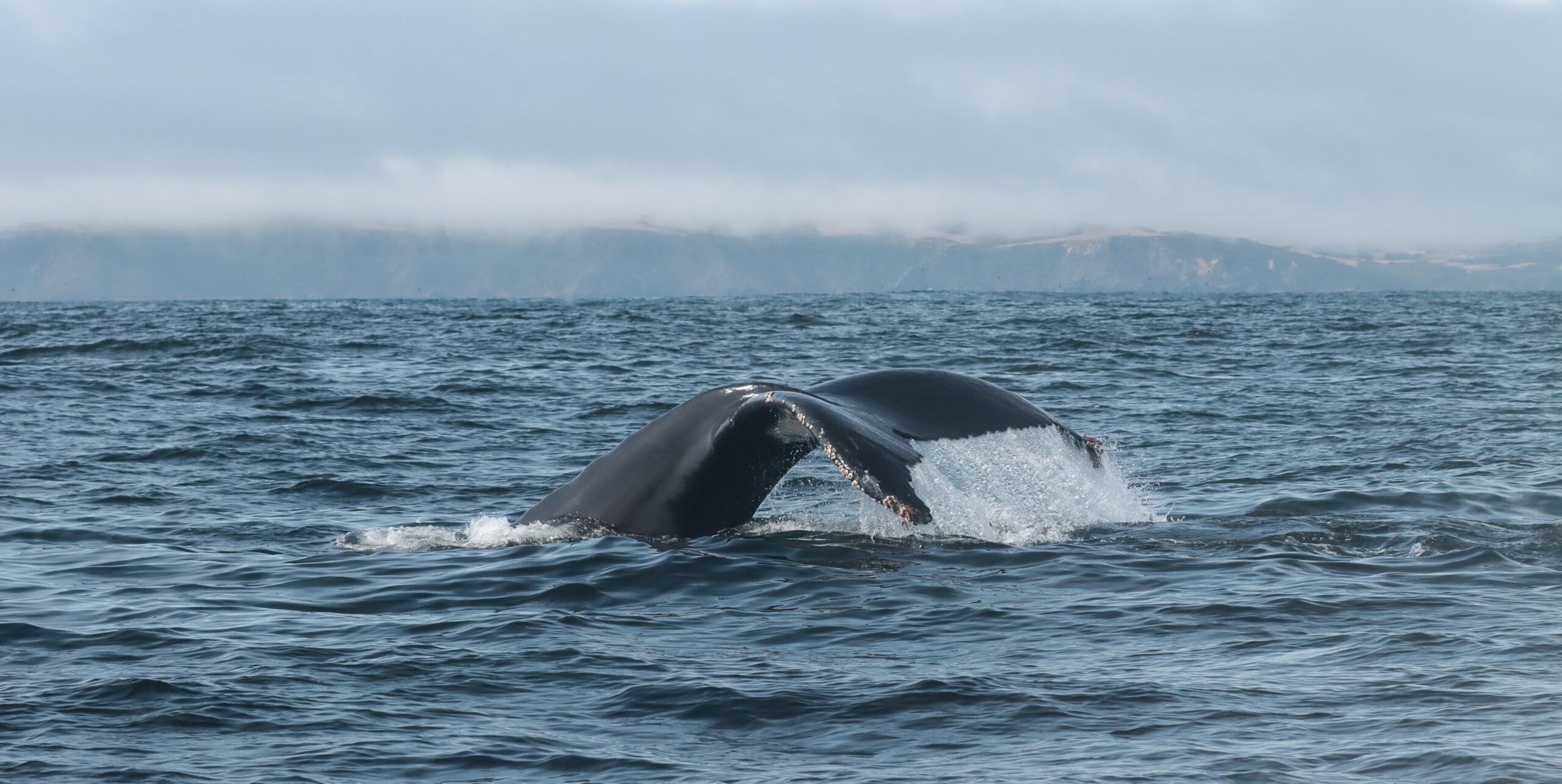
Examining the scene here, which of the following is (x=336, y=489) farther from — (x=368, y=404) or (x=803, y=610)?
(x=803, y=610)

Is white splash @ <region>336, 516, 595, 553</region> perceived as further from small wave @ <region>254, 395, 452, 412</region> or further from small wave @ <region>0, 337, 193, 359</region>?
small wave @ <region>0, 337, 193, 359</region>

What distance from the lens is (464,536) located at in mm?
10070

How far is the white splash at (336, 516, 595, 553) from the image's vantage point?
8859 millimetres

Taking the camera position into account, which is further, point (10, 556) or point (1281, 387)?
point (1281, 387)

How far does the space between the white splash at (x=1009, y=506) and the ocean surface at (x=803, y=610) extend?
4 cm

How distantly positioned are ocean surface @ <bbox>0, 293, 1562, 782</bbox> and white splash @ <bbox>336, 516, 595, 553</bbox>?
0.04 meters

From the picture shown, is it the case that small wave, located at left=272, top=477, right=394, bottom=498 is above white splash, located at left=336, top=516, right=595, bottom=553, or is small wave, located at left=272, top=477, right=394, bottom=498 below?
below

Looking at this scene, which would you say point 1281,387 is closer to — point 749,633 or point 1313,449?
point 1313,449

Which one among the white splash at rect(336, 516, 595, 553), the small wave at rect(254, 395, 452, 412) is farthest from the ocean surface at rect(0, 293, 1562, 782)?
the small wave at rect(254, 395, 452, 412)

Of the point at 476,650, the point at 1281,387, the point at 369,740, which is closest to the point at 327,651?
the point at 476,650

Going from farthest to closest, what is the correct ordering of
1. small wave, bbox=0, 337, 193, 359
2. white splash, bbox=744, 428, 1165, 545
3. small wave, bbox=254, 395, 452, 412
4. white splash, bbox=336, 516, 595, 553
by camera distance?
1. small wave, bbox=0, 337, 193, 359
2. small wave, bbox=254, 395, 452, 412
3. white splash, bbox=336, 516, 595, 553
4. white splash, bbox=744, 428, 1165, 545

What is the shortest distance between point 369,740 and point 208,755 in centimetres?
53

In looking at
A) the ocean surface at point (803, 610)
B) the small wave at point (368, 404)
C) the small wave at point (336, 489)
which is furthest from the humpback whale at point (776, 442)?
the small wave at point (368, 404)

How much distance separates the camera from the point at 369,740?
5172mm
